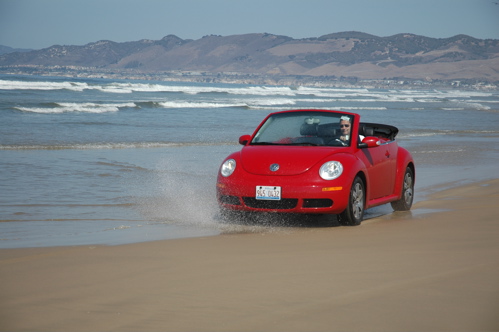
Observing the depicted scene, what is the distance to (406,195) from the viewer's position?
9.45 m

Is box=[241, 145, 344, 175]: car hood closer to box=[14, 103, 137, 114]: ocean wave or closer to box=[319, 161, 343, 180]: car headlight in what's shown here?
box=[319, 161, 343, 180]: car headlight

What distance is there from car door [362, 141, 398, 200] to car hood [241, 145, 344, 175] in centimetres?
62

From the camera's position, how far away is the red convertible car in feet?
25.3

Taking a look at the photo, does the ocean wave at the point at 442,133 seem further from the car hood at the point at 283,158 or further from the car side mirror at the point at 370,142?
the car hood at the point at 283,158

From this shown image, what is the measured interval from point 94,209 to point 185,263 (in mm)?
3737

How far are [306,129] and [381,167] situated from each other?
1032mm

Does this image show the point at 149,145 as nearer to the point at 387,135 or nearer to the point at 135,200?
the point at 135,200

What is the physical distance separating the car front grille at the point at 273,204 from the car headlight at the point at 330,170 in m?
0.42

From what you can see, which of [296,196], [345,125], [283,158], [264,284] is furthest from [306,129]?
[264,284]

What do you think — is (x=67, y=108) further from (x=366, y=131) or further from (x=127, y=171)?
(x=366, y=131)

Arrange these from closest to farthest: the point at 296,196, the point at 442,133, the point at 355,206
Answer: the point at 296,196 < the point at 355,206 < the point at 442,133

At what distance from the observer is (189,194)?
10.6 meters

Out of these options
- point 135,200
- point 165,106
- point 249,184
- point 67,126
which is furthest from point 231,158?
point 165,106

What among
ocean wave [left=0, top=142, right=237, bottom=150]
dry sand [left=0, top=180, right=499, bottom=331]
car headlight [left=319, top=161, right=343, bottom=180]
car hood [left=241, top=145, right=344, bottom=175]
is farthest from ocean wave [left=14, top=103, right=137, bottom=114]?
dry sand [left=0, top=180, right=499, bottom=331]
